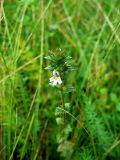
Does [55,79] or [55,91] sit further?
[55,91]

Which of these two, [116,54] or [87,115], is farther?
[116,54]

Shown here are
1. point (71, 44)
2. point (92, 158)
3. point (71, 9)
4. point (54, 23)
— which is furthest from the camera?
point (71, 9)

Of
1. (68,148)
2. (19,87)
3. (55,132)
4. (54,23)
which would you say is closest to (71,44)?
(54,23)

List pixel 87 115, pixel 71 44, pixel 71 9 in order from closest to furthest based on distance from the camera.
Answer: pixel 87 115 < pixel 71 44 < pixel 71 9

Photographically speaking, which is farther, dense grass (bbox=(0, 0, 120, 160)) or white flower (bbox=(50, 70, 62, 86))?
dense grass (bbox=(0, 0, 120, 160))

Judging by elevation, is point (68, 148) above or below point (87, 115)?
below

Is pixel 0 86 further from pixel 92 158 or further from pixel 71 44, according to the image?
pixel 71 44

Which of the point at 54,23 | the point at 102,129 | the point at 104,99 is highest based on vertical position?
the point at 54,23

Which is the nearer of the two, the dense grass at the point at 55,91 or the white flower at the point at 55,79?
the white flower at the point at 55,79
